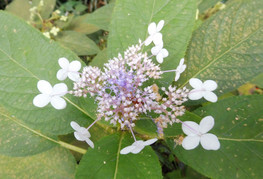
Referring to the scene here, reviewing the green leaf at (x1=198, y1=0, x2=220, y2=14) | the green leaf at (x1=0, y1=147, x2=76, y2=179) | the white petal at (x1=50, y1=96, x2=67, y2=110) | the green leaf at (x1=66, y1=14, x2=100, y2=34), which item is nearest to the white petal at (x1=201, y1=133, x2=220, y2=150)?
the white petal at (x1=50, y1=96, x2=67, y2=110)

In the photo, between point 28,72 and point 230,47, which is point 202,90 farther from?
point 28,72

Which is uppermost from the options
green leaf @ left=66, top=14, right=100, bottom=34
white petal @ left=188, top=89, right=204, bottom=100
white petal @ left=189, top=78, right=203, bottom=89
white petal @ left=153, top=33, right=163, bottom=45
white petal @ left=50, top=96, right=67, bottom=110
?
white petal @ left=153, top=33, right=163, bottom=45

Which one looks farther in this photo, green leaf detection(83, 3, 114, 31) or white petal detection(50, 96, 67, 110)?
green leaf detection(83, 3, 114, 31)

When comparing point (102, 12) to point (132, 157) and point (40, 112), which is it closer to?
point (40, 112)

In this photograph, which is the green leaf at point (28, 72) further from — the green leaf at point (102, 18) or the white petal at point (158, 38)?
the green leaf at point (102, 18)

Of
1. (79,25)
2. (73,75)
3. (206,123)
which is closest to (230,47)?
(206,123)

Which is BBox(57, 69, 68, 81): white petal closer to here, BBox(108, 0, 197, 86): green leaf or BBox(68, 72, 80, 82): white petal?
BBox(68, 72, 80, 82): white petal
